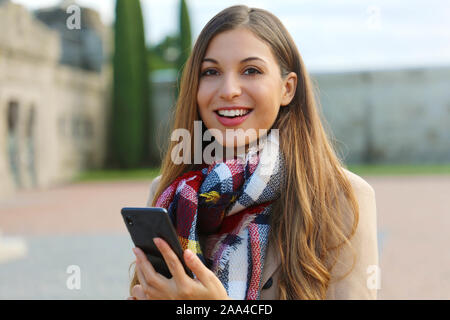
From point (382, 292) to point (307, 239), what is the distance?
10.9 ft

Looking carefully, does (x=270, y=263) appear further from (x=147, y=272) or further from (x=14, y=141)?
(x=14, y=141)

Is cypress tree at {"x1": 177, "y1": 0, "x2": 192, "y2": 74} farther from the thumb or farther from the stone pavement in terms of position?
the thumb

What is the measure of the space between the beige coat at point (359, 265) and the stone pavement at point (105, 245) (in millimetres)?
3138

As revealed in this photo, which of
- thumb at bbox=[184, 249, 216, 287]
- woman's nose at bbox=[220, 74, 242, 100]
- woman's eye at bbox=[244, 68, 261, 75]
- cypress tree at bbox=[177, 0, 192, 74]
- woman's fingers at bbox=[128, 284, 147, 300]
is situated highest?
cypress tree at bbox=[177, 0, 192, 74]

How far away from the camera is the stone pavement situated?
15.5ft

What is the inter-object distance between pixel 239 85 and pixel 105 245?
18.2 ft

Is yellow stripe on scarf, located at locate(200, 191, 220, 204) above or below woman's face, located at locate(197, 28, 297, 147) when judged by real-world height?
below

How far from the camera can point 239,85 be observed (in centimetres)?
150

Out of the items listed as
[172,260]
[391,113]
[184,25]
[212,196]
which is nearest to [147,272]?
[172,260]

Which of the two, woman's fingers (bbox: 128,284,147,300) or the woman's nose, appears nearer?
woman's fingers (bbox: 128,284,147,300)

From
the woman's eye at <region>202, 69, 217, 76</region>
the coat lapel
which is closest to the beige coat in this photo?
the coat lapel

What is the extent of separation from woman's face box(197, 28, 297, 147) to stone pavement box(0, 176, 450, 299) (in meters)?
3.26

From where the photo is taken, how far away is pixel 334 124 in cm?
A: 2108

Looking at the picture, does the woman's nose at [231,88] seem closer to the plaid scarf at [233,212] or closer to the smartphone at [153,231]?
the plaid scarf at [233,212]
